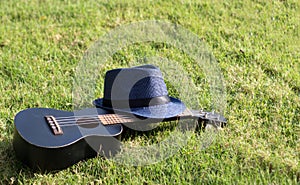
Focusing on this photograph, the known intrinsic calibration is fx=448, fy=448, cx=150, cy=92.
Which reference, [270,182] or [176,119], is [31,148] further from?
[270,182]

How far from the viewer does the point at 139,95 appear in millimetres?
2646

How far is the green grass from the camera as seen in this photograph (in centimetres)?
236

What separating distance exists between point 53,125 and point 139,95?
0.55 m

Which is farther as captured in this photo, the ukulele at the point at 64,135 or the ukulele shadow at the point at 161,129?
the ukulele shadow at the point at 161,129

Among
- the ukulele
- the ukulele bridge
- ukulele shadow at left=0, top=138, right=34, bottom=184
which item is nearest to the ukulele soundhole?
the ukulele

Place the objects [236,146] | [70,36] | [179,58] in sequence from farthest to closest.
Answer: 1. [70,36]
2. [179,58]
3. [236,146]

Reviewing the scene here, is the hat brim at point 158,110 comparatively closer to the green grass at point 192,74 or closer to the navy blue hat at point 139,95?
→ the navy blue hat at point 139,95

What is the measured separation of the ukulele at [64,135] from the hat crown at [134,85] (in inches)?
5.4

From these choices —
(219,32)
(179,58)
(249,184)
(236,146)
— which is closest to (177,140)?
(236,146)

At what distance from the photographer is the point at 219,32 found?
4.05 meters

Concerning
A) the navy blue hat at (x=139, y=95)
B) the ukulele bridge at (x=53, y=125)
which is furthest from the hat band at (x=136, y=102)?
the ukulele bridge at (x=53, y=125)

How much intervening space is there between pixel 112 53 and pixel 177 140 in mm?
1296

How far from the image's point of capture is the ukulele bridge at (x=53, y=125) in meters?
2.32

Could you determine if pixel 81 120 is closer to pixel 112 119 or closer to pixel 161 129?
pixel 112 119
